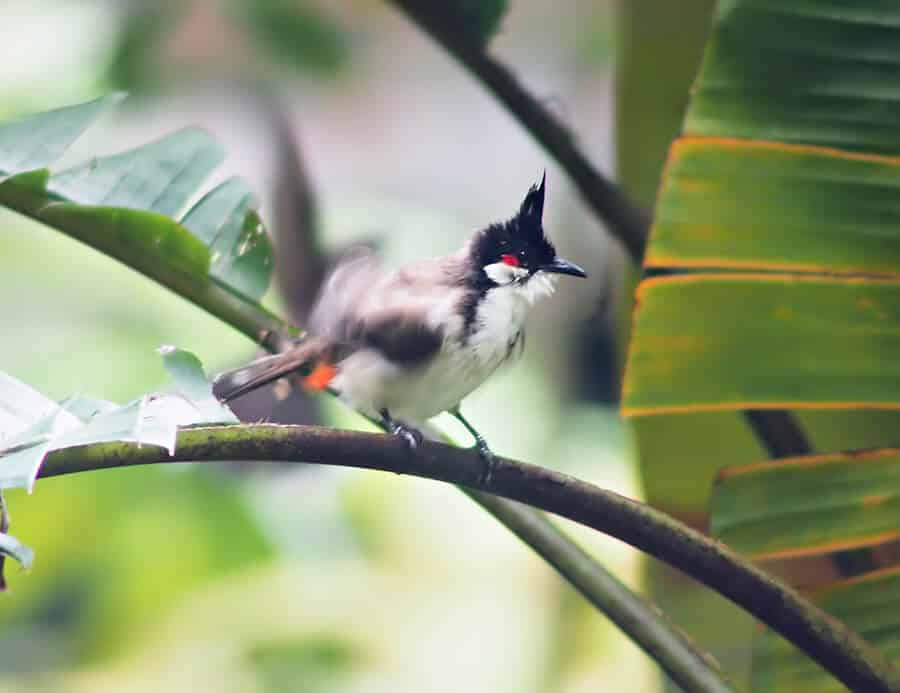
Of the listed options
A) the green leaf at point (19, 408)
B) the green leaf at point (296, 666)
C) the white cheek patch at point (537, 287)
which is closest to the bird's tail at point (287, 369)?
the white cheek patch at point (537, 287)

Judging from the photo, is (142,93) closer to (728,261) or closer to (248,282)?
(248,282)

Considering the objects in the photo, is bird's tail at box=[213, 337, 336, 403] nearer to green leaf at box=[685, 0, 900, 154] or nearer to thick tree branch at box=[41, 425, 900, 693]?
thick tree branch at box=[41, 425, 900, 693]

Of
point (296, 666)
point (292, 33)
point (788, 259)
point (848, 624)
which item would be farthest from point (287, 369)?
point (292, 33)

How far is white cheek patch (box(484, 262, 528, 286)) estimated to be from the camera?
1309 millimetres

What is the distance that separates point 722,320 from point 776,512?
20 centimetres

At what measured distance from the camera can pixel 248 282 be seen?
3.99 ft

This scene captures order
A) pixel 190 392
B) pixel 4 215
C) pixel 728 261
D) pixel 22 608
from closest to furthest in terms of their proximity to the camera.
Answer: pixel 190 392 < pixel 728 261 < pixel 22 608 < pixel 4 215

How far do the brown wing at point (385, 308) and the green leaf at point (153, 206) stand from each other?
100 millimetres

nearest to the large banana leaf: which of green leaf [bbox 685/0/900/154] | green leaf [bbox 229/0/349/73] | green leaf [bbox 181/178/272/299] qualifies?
green leaf [bbox 685/0/900/154]

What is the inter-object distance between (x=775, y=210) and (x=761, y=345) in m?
0.14

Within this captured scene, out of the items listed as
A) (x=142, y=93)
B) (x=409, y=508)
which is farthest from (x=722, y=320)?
(x=142, y=93)

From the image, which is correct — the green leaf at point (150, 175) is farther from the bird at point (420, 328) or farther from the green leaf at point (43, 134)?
the bird at point (420, 328)

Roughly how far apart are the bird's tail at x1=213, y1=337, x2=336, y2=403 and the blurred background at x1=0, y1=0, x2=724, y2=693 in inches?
18.1

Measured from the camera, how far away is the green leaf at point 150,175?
1.16 meters
